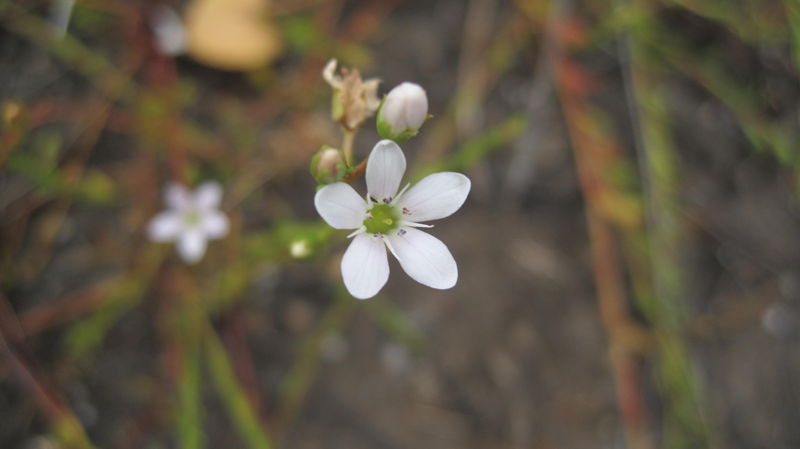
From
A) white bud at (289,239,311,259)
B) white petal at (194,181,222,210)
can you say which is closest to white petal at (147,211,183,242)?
white petal at (194,181,222,210)

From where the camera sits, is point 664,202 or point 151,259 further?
point 664,202

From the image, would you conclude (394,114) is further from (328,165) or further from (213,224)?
(213,224)

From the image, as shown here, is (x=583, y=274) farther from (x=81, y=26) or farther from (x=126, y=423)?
(x=81, y=26)

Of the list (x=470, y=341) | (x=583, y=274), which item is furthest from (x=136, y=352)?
(x=583, y=274)

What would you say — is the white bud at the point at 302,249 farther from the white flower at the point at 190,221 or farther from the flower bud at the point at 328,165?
the white flower at the point at 190,221

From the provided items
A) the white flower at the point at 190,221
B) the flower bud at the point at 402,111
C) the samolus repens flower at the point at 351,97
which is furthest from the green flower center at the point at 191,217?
the flower bud at the point at 402,111

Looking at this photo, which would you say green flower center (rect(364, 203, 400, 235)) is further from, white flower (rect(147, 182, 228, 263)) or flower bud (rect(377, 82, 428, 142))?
white flower (rect(147, 182, 228, 263))
